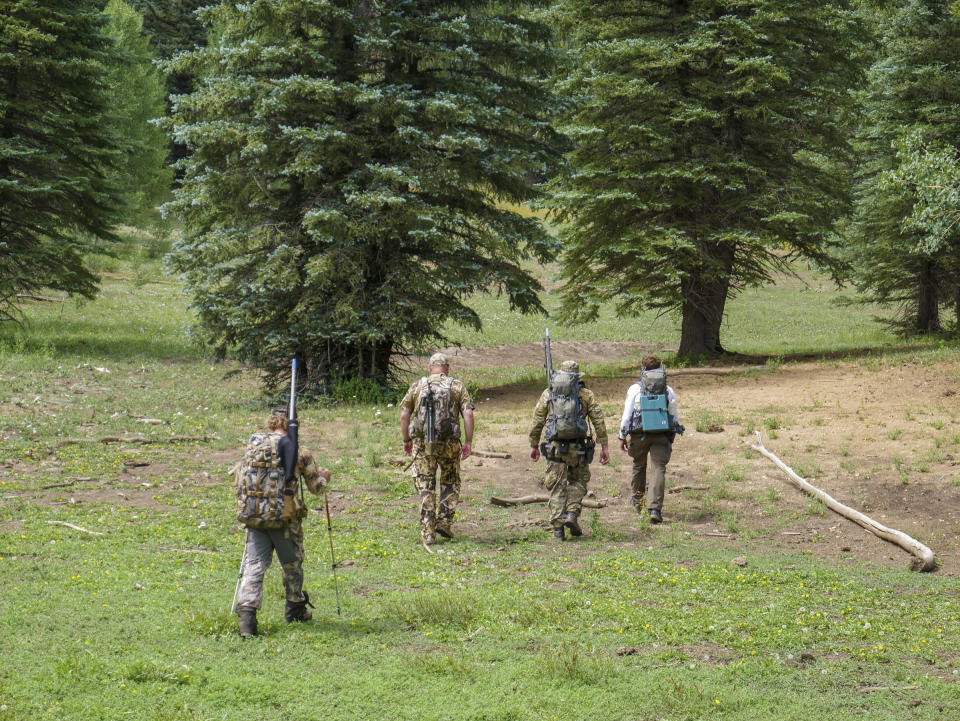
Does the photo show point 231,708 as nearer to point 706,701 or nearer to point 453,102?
point 706,701

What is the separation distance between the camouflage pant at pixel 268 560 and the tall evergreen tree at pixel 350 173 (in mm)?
12344

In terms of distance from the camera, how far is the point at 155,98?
168ft

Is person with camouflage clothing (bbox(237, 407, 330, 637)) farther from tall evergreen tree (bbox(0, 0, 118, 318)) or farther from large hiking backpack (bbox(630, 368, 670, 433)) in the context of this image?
tall evergreen tree (bbox(0, 0, 118, 318))

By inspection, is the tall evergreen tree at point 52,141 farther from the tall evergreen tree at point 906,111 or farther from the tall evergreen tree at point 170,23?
the tall evergreen tree at point 170,23

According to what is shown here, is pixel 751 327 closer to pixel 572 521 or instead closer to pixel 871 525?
pixel 871 525

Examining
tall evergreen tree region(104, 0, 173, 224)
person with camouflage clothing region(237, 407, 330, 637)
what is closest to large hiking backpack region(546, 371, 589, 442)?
person with camouflage clothing region(237, 407, 330, 637)

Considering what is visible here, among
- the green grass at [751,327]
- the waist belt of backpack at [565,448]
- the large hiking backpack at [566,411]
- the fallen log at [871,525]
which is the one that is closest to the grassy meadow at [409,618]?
the fallen log at [871,525]

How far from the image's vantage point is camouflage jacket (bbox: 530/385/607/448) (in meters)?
11.7

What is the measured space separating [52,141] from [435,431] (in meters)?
21.7

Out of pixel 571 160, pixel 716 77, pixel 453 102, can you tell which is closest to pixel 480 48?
pixel 453 102

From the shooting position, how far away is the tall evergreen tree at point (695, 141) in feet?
76.8

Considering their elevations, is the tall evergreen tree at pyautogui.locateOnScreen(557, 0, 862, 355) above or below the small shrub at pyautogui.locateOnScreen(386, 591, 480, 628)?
above

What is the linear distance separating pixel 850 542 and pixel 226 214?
50.8ft

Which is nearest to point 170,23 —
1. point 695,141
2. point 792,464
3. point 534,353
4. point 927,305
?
point 534,353
